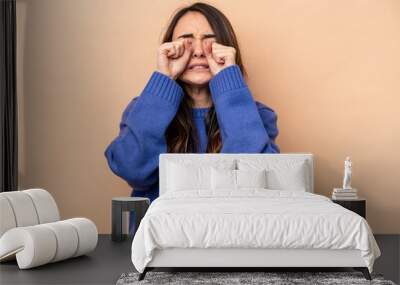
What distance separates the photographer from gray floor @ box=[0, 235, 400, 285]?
422 centimetres

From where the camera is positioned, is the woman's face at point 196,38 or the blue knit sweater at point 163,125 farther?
the woman's face at point 196,38

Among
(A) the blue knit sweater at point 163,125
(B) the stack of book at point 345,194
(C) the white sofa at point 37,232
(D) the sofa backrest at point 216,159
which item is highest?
(A) the blue knit sweater at point 163,125

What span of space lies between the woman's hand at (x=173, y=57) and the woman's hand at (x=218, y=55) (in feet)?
0.55

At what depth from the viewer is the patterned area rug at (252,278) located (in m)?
4.09

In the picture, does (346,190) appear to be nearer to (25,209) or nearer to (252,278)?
(252,278)

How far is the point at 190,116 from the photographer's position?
19.6 feet

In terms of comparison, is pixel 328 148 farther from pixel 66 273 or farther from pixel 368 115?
pixel 66 273

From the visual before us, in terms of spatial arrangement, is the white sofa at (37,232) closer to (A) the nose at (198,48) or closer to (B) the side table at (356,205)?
(A) the nose at (198,48)

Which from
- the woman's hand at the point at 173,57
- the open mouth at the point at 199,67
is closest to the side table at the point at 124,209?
the woman's hand at the point at 173,57

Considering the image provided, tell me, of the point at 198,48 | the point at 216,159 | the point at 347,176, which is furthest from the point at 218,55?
the point at 347,176

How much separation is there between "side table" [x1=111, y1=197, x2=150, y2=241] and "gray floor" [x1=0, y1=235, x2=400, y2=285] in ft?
0.67

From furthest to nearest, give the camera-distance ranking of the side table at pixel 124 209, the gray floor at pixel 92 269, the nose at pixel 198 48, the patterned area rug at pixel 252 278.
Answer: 1. the nose at pixel 198 48
2. the side table at pixel 124 209
3. the gray floor at pixel 92 269
4. the patterned area rug at pixel 252 278

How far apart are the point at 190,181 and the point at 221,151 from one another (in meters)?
0.48

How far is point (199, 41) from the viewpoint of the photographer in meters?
6.05
